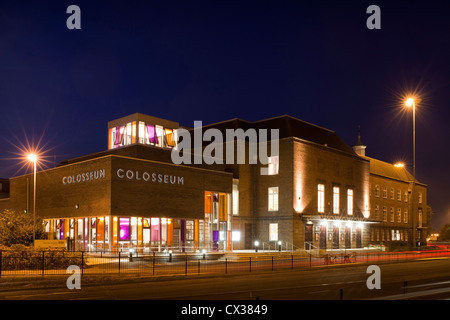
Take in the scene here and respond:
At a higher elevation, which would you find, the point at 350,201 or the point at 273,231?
the point at 350,201

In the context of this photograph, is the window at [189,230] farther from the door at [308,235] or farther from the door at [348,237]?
the door at [348,237]

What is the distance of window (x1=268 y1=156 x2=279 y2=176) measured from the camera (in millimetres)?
52906

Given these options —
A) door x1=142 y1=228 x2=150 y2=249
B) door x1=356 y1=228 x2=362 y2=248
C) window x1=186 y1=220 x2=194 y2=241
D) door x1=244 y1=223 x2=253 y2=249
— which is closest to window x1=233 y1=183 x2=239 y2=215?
door x1=244 y1=223 x2=253 y2=249

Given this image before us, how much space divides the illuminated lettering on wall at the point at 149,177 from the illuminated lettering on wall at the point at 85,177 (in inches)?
64.2

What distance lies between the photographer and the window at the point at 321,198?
5511 cm

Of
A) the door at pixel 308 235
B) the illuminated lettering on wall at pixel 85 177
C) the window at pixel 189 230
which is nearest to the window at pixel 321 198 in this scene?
the door at pixel 308 235

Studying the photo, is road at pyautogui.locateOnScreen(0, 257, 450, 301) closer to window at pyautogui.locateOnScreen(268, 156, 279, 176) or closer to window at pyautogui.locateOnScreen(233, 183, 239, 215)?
window at pyautogui.locateOnScreen(233, 183, 239, 215)

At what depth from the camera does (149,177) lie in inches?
1604

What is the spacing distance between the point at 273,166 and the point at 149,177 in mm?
17395

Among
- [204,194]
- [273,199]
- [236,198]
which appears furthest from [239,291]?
[273,199]

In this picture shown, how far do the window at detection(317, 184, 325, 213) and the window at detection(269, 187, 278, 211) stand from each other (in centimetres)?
A: 579

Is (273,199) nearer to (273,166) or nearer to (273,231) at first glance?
(273,231)

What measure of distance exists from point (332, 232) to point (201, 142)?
19.5m
